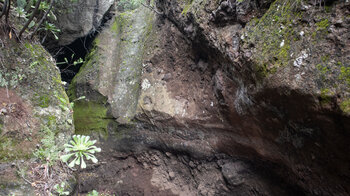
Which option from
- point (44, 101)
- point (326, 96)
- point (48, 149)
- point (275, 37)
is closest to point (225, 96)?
point (275, 37)

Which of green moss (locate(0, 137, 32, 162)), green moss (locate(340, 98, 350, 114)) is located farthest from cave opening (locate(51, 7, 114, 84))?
green moss (locate(340, 98, 350, 114))

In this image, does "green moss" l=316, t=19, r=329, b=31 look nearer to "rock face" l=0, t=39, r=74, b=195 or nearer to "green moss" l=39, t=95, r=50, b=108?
"rock face" l=0, t=39, r=74, b=195

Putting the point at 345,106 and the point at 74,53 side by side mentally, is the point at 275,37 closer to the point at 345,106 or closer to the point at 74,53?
the point at 345,106

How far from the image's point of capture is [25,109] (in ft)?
9.62

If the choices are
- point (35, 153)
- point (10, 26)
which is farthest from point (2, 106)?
point (10, 26)

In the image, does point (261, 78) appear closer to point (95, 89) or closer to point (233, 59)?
point (233, 59)

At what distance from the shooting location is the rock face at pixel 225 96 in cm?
203

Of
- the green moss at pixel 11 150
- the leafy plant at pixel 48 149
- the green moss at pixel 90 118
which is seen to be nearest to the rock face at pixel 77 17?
the green moss at pixel 90 118

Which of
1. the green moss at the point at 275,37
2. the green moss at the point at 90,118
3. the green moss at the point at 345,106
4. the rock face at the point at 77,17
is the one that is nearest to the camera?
the green moss at the point at 345,106

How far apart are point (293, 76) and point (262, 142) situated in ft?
4.58

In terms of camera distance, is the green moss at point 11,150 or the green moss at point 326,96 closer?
the green moss at point 326,96

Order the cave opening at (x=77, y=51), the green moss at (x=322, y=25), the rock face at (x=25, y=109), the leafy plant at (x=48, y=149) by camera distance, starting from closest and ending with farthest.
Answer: the green moss at (x=322, y=25)
the rock face at (x=25, y=109)
the leafy plant at (x=48, y=149)
the cave opening at (x=77, y=51)

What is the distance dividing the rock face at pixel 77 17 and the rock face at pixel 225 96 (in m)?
0.64

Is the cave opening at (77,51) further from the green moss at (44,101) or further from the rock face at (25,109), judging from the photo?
the green moss at (44,101)
